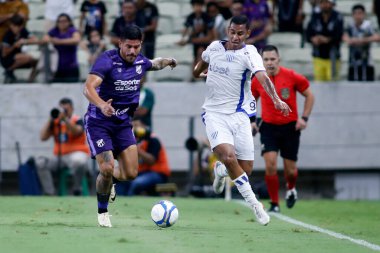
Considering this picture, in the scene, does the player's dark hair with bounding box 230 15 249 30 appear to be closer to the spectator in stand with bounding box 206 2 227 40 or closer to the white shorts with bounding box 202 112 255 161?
the white shorts with bounding box 202 112 255 161

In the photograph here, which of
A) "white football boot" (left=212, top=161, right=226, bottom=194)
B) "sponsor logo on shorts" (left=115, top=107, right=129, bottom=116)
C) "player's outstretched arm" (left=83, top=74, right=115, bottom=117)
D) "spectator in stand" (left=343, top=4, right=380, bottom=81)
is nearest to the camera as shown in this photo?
"player's outstretched arm" (left=83, top=74, right=115, bottom=117)

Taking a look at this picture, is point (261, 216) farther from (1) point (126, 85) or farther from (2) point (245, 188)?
(1) point (126, 85)

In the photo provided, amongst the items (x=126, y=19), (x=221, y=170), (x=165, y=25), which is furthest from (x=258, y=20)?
(x=221, y=170)

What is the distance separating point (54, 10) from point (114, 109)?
11.4 m

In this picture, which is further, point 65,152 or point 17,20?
point 17,20

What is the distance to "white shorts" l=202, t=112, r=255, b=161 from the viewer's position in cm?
1412

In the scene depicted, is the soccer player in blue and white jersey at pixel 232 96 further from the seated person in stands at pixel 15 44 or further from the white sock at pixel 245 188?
the seated person in stands at pixel 15 44

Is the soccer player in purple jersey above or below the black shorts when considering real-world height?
above

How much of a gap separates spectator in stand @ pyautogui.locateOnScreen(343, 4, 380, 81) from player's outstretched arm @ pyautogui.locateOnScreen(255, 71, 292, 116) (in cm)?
1016

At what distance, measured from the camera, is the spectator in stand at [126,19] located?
→ 2312 centimetres

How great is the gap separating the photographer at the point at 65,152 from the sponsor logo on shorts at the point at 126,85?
348 inches

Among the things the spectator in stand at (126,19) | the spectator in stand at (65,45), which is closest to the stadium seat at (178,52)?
the spectator in stand at (126,19)

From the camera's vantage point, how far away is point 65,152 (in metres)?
22.7

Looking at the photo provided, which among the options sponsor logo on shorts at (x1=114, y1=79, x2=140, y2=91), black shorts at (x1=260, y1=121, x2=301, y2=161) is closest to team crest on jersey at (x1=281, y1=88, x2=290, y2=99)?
black shorts at (x1=260, y1=121, x2=301, y2=161)
